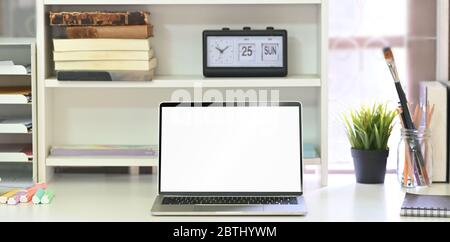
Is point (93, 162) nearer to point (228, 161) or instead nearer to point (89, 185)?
point (89, 185)

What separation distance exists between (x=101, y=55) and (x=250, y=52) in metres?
0.42

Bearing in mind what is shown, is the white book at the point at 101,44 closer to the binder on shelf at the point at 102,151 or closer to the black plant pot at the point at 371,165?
the binder on shelf at the point at 102,151

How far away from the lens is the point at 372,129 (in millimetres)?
2461

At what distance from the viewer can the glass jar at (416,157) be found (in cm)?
241

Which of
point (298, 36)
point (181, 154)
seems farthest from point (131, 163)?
point (298, 36)

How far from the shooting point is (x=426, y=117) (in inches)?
96.0

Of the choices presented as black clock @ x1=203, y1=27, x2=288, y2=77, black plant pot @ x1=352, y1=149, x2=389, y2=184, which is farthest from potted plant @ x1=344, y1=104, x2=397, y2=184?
black clock @ x1=203, y1=27, x2=288, y2=77

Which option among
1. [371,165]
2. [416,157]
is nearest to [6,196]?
[371,165]

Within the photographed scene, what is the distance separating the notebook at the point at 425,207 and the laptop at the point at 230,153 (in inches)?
10.6

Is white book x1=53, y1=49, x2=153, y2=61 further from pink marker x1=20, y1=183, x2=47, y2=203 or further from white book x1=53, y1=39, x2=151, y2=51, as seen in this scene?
pink marker x1=20, y1=183, x2=47, y2=203

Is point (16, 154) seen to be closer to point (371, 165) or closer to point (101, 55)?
point (101, 55)

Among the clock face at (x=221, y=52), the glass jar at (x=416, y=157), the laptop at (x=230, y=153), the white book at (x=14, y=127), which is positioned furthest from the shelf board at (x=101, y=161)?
the glass jar at (x=416, y=157)

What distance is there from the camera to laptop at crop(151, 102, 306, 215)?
2.21 meters

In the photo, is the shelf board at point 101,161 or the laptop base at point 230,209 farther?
the shelf board at point 101,161
